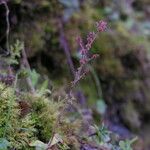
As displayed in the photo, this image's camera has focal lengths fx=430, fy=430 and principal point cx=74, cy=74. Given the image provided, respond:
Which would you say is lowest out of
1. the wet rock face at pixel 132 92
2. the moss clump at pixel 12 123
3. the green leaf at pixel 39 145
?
the wet rock face at pixel 132 92

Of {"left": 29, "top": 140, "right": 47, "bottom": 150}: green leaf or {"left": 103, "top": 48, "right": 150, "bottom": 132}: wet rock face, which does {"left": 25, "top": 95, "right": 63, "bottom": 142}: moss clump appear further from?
{"left": 103, "top": 48, "right": 150, "bottom": 132}: wet rock face

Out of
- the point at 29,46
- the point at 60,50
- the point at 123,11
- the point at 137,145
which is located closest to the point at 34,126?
the point at 29,46

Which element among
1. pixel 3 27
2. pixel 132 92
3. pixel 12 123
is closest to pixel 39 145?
pixel 12 123

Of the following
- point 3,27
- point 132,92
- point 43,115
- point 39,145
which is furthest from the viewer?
point 132,92

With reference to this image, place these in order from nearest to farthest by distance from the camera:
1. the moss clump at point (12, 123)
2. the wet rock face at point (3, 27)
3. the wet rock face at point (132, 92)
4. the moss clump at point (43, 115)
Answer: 1. the moss clump at point (12, 123)
2. the moss clump at point (43, 115)
3. the wet rock face at point (3, 27)
4. the wet rock face at point (132, 92)

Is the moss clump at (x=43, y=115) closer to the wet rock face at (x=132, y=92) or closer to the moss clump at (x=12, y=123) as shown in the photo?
the moss clump at (x=12, y=123)

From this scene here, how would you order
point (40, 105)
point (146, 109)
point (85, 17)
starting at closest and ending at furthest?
point (40, 105) < point (85, 17) < point (146, 109)

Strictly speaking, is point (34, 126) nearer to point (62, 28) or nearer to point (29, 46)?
point (29, 46)

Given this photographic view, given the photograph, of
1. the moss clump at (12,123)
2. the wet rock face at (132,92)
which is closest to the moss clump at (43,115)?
the moss clump at (12,123)

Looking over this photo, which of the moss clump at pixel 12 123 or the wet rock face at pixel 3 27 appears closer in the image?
the moss clump at pixel 12 123

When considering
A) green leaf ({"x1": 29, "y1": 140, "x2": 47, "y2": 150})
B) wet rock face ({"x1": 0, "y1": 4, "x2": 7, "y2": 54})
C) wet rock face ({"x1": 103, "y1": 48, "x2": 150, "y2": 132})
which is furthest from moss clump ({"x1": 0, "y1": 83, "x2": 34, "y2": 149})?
wet rock face ({"x1": 103, "y1": 48, "x2": 150, "y2": 132})

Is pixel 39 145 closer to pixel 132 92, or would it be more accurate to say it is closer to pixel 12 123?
pixel 12 123
